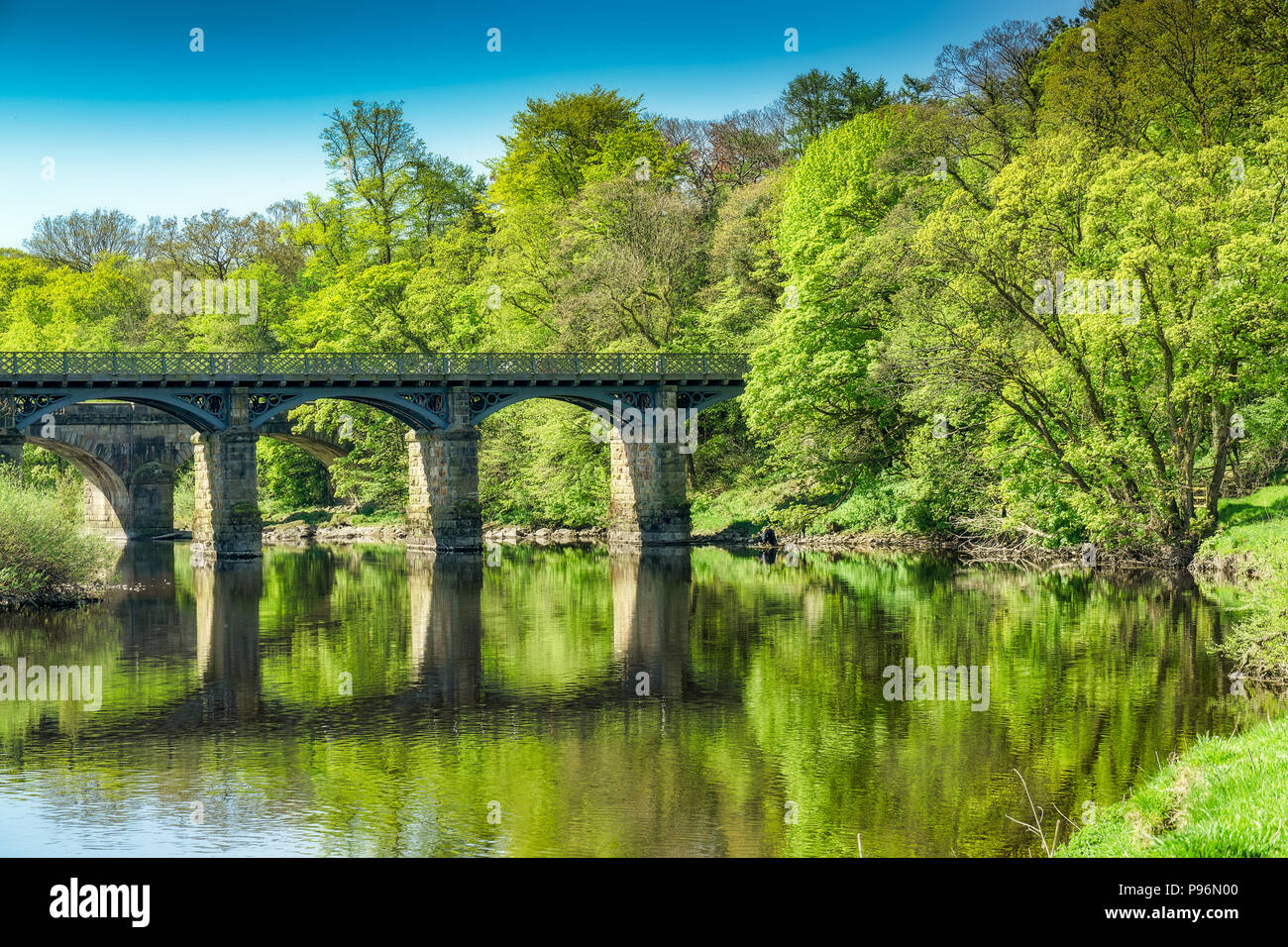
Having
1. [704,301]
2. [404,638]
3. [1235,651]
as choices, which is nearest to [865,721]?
[1235,651]

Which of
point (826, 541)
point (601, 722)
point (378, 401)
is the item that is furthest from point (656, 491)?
point (601, 722)

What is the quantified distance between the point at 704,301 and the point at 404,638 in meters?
33.2

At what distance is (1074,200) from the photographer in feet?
115

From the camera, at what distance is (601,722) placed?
18953mm

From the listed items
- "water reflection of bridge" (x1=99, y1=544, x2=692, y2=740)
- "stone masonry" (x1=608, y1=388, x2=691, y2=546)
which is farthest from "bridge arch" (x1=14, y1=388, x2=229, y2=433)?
"stone masonry" (x1=608, y1=388, x2=691, y2=546)

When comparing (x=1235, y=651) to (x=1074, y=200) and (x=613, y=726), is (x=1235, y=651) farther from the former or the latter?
(x=1074, y=200)

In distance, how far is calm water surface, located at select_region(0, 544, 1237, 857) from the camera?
13.5 m

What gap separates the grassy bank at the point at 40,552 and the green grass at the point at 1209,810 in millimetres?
27130

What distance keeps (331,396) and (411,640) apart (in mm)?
24645

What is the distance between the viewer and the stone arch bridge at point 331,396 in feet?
154

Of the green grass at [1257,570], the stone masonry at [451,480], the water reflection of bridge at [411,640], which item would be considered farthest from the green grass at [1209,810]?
the stone masonry at [451,480]

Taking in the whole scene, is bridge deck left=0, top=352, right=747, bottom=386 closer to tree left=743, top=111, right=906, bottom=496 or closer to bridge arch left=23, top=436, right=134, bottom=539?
tree left=743, top=111, right=906, bottom=496

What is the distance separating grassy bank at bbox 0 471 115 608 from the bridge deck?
40.3ft

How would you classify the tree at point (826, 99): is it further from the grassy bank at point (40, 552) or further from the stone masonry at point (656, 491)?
the grassy bank at point (40, 552)
